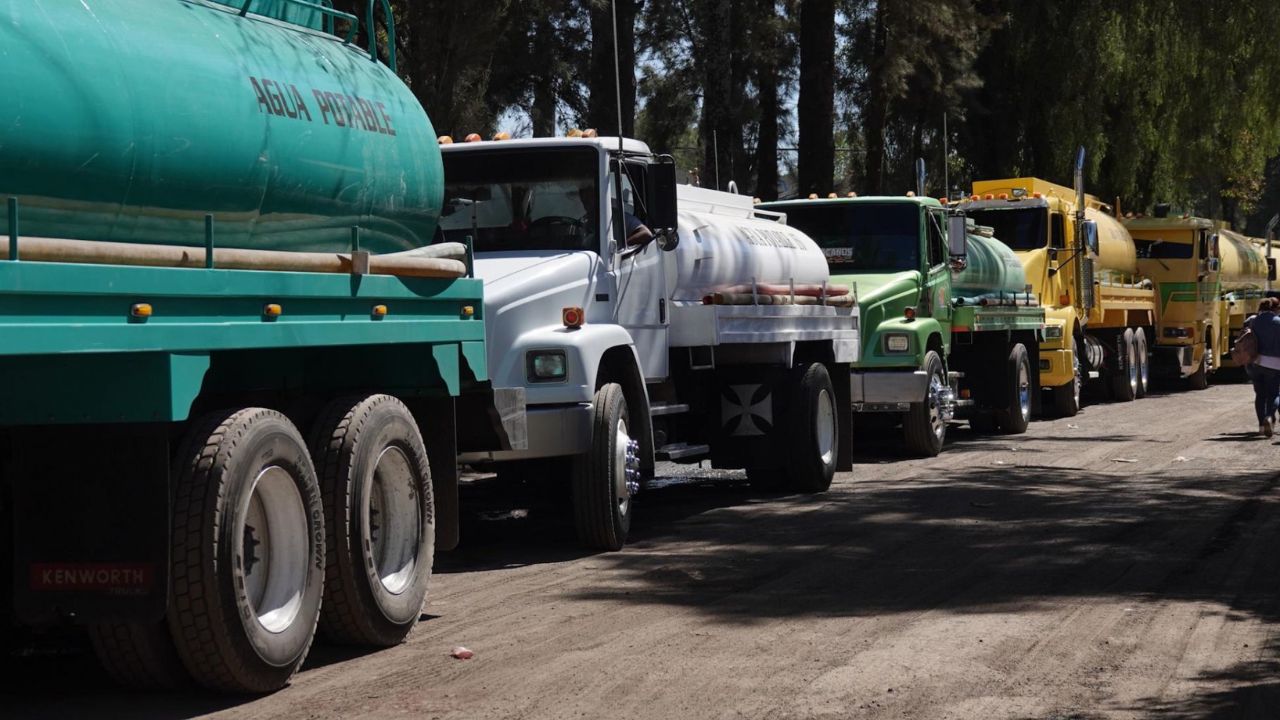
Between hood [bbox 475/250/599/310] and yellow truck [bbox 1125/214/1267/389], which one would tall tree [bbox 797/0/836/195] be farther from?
hood [bbox 475/250/599/310]

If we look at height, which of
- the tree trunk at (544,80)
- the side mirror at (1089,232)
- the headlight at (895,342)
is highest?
the tree trunk at (544,80)

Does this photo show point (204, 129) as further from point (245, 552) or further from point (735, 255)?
point (735, 255)

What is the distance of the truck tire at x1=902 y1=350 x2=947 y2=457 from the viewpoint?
17406mm

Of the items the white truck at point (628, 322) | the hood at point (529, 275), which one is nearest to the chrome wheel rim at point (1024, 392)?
the white truck at point (628, 322)

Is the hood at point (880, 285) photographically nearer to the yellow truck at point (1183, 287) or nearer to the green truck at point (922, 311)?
the green truck at point (922, 311)

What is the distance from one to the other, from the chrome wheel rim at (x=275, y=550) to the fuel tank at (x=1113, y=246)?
19.6 meters

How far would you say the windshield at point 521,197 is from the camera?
1127 cm

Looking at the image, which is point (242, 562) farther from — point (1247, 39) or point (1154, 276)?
point (1247, 39)

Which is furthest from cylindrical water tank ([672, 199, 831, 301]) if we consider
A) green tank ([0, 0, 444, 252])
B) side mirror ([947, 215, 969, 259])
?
green tank ([0, 0, 444, 252])

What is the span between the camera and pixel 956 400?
18953 mm

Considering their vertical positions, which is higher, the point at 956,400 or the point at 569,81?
the point at 569,81

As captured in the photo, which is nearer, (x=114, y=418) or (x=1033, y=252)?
(x=114, y=418)

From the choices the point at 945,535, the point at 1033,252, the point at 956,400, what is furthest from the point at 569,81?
the point at 945,535

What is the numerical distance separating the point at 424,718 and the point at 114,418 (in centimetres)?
157
